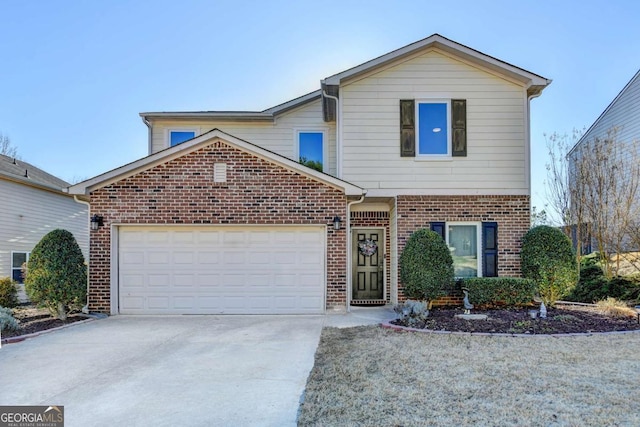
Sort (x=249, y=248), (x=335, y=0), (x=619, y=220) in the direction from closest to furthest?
(x=249, y=248)
(x=335, y=0)
(x=619, y=220)

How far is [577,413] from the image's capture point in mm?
3965

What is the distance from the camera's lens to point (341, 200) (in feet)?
33.0

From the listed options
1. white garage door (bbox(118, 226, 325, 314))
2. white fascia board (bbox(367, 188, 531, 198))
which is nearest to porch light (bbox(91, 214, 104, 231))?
white garage door (bbox(118, 226, 325, 314))

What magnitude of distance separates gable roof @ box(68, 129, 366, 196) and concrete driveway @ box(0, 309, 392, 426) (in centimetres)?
313

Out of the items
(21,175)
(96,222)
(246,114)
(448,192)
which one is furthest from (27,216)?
(448,192)

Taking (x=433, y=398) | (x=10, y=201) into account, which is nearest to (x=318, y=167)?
(x=433, y=398)

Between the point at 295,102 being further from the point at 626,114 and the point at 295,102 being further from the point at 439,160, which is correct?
the point at 626,114

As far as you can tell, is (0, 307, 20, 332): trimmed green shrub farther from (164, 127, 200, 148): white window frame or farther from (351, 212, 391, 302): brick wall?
(351, 212, 391, 302): brick wall

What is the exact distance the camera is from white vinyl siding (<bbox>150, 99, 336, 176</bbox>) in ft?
43.2

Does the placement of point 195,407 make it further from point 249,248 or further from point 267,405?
point 249,248

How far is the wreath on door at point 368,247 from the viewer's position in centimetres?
1172

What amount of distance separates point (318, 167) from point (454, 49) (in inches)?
188

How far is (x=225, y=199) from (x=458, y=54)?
22.7 ft

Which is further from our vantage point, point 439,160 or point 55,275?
point 439,160
